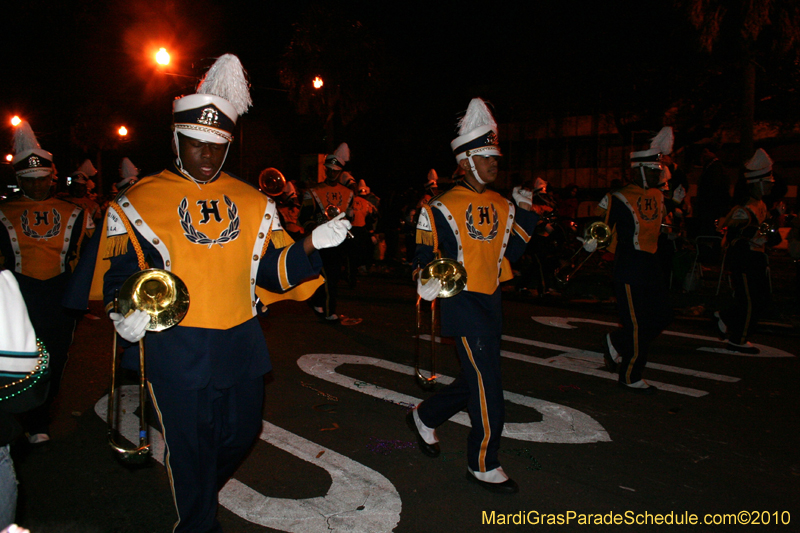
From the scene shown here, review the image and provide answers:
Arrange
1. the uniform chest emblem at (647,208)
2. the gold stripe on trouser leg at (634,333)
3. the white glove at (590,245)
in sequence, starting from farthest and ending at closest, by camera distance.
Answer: the uniform chest emblem at (647,208)
the gold stripe on trouser leg at (634,333)
the white glove at (590,245)

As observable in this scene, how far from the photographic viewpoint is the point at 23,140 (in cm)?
550

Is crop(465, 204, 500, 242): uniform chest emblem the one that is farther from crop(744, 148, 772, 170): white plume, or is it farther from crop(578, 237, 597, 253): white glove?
crop(744, 148, 772, 170): white plume

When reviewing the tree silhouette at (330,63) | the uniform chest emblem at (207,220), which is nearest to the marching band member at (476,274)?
the uniform chest emblem at (207,220)

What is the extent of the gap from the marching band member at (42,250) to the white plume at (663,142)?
5.47 m

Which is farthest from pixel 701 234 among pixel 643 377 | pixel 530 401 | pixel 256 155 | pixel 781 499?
pixel 256 155

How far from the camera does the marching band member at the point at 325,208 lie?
9.12 meters

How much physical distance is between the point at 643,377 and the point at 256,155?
120 ft

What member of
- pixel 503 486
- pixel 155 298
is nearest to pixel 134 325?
pixel 155 298

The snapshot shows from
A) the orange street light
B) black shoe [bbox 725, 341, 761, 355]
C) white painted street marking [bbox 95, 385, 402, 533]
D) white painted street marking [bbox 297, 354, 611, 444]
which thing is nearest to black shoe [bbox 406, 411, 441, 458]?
white painted street marking [bbox 95, 385, 402, 533]

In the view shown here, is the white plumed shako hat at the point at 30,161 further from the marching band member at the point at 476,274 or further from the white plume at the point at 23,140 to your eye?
the marching band member at the point at 476,274

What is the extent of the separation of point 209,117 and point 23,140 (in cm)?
341

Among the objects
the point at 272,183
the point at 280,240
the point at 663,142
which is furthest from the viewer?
the point at 272,183

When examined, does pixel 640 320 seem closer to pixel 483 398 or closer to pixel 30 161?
pixel 483 398

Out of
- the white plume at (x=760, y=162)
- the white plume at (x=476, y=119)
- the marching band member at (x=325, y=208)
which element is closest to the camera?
the white plume at (x=476, y=119)
